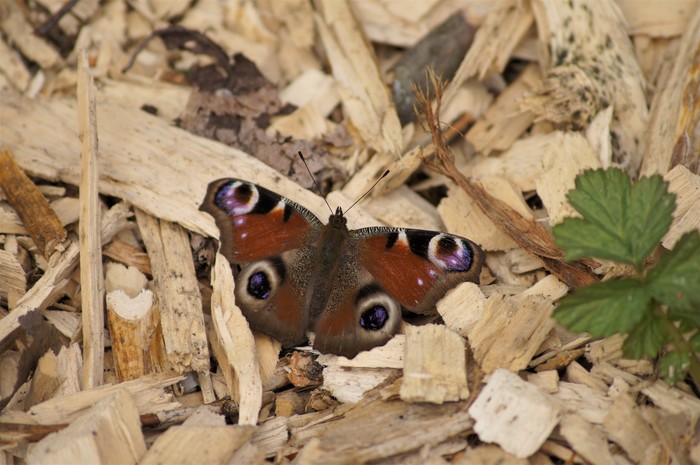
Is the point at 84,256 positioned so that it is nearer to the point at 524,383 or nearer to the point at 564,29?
the point at 524,383

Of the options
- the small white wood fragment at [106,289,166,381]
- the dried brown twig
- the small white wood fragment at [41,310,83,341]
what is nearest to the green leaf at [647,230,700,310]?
the dried brown twig

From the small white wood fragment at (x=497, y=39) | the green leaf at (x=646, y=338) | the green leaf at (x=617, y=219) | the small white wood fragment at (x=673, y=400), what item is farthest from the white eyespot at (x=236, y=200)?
the small white wood fragment at (x=673, y=400)

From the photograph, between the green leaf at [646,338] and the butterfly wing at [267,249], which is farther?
the butterfly wing at [267,249]

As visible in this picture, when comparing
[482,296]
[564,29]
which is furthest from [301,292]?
[564,29]

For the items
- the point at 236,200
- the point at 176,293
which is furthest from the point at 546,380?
the point at 176,293

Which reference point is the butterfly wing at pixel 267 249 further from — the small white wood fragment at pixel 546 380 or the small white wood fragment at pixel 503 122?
the small white wood fragment at pixel 503 122

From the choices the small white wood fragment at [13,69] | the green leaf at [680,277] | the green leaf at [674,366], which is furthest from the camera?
the small white wood fragment at [13,69]

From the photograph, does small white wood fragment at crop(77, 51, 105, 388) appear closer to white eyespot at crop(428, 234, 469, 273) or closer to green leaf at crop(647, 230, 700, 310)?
white eyespot at crop(428, 234, 469, 273)
